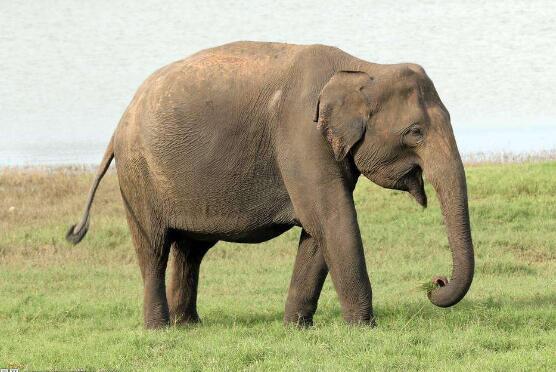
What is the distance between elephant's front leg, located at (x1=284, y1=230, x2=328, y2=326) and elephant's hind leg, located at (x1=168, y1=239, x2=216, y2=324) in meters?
1.28

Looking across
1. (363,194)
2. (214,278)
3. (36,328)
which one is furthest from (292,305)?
(363,194)

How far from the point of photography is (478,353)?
9.05 metres

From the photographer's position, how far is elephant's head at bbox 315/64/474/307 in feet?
31.2

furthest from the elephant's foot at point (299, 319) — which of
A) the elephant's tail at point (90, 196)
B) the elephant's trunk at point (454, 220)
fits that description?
the elephant's tail at point (90, 196)

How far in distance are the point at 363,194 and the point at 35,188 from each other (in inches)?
260

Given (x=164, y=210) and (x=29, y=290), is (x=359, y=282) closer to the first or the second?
(x=164, y=210)

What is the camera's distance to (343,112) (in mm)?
9820

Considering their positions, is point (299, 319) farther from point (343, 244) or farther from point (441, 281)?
point (441, 281)

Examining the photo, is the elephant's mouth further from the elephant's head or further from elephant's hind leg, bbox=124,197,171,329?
elephant's hind leg, bbox=124,197,171,329

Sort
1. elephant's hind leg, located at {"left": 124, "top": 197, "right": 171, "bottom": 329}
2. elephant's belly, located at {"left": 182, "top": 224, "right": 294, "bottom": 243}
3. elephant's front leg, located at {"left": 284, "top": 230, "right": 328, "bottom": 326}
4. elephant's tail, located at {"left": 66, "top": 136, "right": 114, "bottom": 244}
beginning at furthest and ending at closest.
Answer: elephant's tail, located at {"left": 66, "top": 136, "right": 114, "bottom": 244} → elephant's hind leg, located at {"left": 124, "top": 197, "right": 171, "bottom": 329} → elephant's front leg, located at {"left": 284, "top": 230, "right": 328, "bottom": 326} → elephant's belly, located at {"left": 182, "top": 224, "right": 294, "bottom": 243}

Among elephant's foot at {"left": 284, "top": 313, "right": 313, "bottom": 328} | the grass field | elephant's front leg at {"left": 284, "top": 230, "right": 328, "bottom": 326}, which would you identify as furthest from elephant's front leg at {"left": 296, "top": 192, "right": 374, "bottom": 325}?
elephant's foot at {"left": 284, "top": 313, "right": 313, "bottom": 328}

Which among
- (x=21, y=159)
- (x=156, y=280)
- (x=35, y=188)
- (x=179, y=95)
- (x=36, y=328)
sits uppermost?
(x=179, y=95)

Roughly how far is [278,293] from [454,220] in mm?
5410

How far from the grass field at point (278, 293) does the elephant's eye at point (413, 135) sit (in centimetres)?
A: 156
